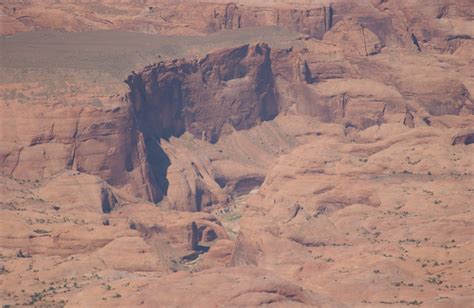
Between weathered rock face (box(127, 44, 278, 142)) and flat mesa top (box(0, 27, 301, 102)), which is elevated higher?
flat mesa top (box(0, 27, 301, 102))

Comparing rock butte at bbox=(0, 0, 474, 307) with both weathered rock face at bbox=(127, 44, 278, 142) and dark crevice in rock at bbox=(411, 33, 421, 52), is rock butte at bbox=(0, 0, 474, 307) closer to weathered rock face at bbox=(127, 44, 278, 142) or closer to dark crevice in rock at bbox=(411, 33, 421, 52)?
weathered rock face at bbox=(127, 44, 278, 142)

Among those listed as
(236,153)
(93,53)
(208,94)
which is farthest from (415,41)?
(93,53)

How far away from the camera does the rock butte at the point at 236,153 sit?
102m

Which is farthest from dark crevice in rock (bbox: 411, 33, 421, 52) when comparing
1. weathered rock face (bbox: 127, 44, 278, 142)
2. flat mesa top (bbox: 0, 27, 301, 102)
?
weathered rock face (bbox: 127, 44, 278, 142)

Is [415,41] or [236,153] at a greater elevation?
[415,41]

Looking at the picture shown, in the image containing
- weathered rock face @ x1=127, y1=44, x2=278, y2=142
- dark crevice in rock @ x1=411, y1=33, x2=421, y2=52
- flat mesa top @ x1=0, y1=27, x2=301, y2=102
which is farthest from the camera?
dark crevice in rock @ x1=411, y1=33, x2=421, y2=52

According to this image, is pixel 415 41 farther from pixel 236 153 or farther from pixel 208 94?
pixel 236 153

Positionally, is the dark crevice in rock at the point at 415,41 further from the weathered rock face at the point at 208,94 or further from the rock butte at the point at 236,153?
the weathered rock face at the point at 208,94

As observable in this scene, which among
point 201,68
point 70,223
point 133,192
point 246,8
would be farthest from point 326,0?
point 70,223

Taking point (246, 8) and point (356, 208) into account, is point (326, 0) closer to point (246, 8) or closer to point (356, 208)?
point (246, 8)

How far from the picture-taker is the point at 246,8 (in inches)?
6078

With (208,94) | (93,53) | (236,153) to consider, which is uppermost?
(93,53)

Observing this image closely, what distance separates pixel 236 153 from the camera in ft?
465

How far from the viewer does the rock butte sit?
10225 centimetres
